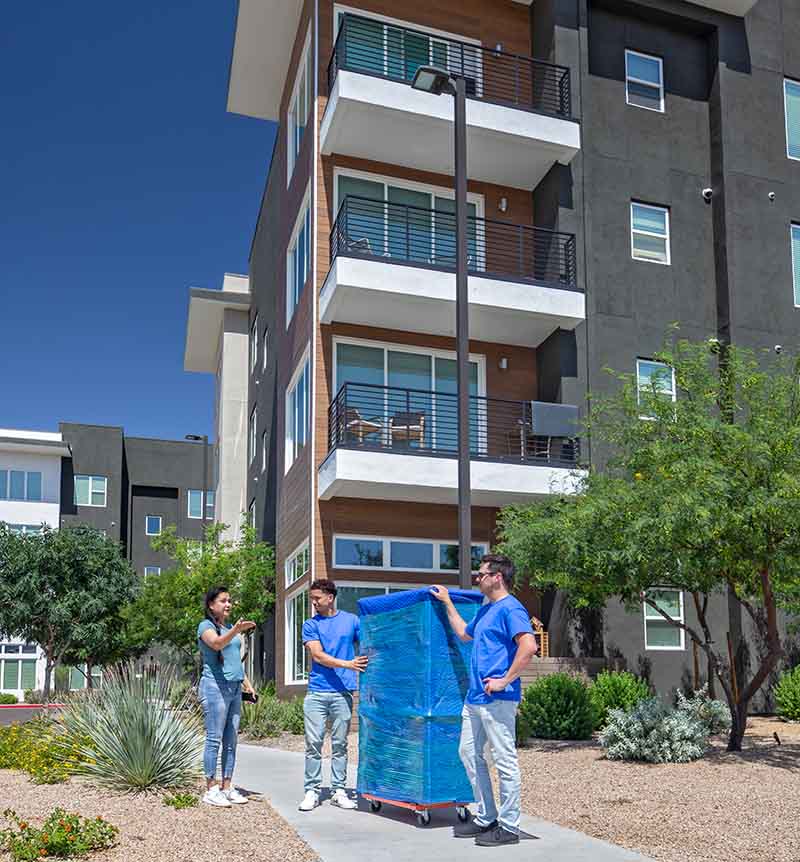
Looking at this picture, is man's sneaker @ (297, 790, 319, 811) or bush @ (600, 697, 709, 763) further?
bush @ (600, 697, 709, 763)

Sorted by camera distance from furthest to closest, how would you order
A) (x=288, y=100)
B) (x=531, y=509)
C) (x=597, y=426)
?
(x=288, y=100) → (x=531, y=509) → (x=597, y=426)

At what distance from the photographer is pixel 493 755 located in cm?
818

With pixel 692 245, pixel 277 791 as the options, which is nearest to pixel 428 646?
pixel 277 791

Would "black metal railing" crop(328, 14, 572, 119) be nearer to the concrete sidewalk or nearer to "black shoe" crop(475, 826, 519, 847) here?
the concrete sidewalk

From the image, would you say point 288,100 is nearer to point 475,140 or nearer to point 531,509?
point 475,140

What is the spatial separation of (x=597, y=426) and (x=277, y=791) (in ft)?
26.6

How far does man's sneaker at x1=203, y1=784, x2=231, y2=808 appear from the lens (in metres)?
9.50

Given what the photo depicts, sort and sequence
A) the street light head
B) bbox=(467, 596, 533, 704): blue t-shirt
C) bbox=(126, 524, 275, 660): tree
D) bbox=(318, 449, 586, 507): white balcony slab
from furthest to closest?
bbox=(126, 524, 275, 660): tree, bbox=(318, 449, 586, 507): white balcony slab, the street light head, bbox=(467, 596, 533, 704): blue t-shirt

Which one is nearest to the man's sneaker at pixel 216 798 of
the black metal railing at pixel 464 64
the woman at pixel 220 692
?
the woman at pixel 220 692

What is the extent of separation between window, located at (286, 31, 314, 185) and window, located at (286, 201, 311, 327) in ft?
6.40

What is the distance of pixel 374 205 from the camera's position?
23.0 meters

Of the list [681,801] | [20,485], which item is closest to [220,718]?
[681,801]

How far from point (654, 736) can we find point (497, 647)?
575 cm

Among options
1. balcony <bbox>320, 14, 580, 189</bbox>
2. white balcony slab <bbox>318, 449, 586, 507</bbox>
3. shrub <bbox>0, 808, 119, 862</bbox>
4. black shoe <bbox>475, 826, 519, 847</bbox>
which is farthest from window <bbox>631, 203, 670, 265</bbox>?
shrub <bbox>0, 808, 119, 862</bbox>
